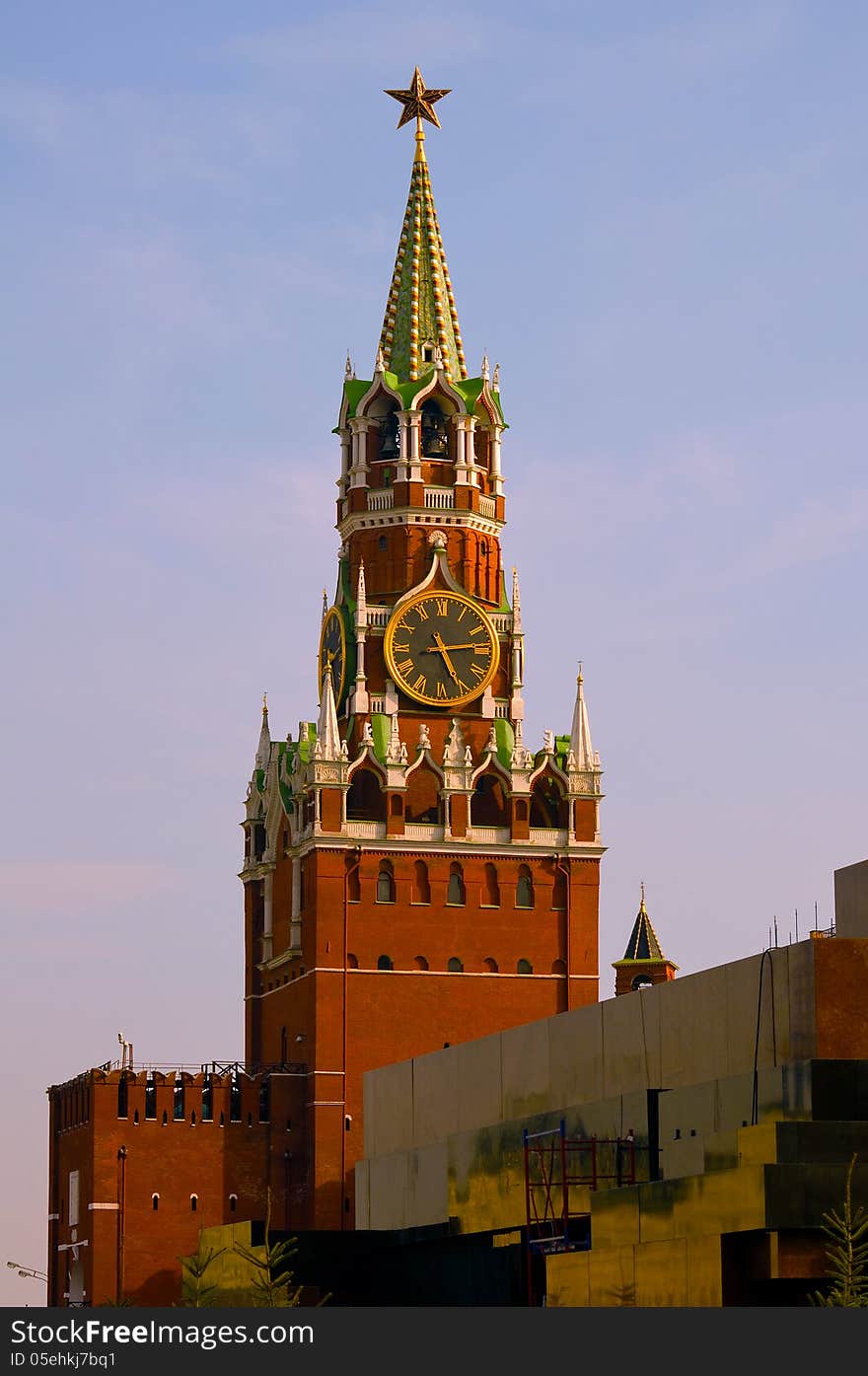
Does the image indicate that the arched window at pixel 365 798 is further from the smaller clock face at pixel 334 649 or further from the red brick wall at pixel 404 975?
the smaller clock face at pixel 334 649

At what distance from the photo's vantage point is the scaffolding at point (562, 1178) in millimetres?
94000

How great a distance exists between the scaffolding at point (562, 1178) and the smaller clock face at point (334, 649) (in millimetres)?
47119

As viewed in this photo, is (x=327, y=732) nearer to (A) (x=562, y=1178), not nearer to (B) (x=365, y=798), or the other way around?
(B) (x=365, y=798)

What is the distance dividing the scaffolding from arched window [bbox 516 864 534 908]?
40.3m

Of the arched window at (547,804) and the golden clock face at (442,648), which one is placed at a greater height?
the golden clock face at (442,648)

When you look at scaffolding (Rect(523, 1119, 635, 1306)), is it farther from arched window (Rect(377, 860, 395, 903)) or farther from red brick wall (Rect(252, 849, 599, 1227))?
arched window (Rect(377, 860, 395, 903))

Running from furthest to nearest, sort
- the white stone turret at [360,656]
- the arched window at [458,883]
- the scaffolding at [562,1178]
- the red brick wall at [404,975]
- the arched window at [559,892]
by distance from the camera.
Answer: the white stone turret at [360,656] < the arched window at [559,892] < the arched window at [458,883] < the red brick wall at [404,975] < the scaffolding at [562,1178]

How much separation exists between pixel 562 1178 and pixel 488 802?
Answer: 48887 mm

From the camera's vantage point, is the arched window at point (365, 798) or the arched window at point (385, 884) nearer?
the arched window at point (385, 884)

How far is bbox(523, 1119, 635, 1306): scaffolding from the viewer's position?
94.0 metres

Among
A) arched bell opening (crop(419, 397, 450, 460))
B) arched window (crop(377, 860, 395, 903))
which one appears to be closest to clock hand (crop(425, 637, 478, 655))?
arched bell opening (crop(419, 397, 450, 460))

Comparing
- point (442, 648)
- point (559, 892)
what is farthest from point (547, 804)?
point (442, 648)

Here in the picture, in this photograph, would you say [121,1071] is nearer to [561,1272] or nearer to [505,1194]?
[505,1194]

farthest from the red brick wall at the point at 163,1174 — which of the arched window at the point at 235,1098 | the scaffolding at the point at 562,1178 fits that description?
the scaffolding at the point at 562,1178
